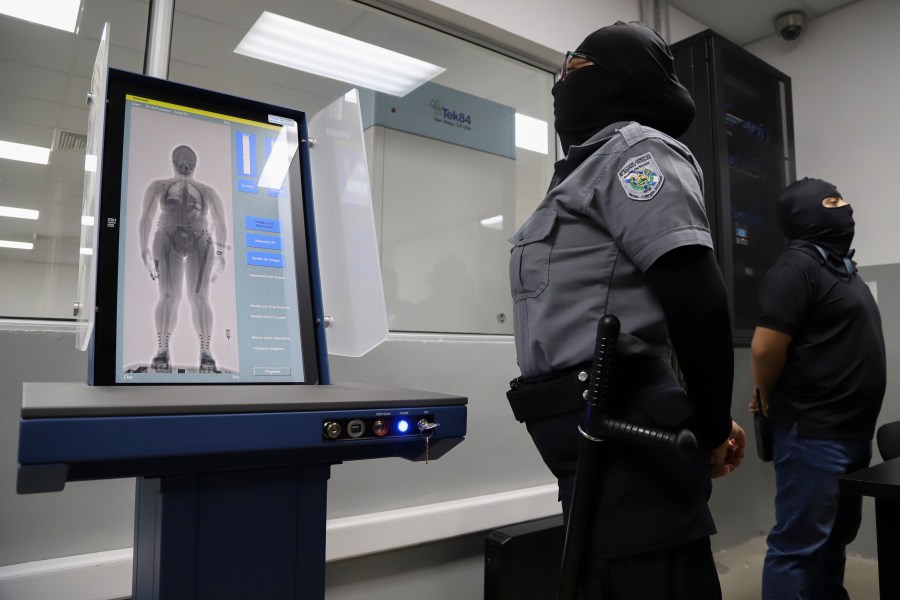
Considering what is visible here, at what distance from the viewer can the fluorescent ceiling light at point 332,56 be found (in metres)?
2.09

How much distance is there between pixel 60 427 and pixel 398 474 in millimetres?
1419

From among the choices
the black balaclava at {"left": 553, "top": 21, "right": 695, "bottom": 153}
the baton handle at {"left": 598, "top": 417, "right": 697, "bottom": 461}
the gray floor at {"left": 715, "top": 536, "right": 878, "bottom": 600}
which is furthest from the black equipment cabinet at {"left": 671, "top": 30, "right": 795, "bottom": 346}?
the baton handle at {"left": 598, "top": 417, "right": 697, "bottom": 461}

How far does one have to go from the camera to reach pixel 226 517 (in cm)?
97

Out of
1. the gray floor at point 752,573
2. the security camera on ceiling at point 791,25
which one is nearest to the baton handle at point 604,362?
the gray floor at point 752,573

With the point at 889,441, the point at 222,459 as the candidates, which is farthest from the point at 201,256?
the point at 889,441

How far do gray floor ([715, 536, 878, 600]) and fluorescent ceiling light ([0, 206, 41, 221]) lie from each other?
295cm

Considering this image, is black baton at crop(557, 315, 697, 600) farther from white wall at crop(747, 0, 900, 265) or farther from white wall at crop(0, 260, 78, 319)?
white wall at crop(747, 0, 900, 265)

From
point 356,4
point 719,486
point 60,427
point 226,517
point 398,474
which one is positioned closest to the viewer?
point 60,427

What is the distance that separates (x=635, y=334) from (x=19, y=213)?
5.40 ft

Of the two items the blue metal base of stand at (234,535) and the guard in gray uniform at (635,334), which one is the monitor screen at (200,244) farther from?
the guard in gray uniform at (635,334)

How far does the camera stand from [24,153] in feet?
5.36

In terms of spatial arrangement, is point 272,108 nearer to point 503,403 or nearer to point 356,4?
point 356,4

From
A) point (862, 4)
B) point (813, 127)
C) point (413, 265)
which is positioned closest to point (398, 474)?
point (413, 265)

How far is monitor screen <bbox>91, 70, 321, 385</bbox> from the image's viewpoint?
1.17m
